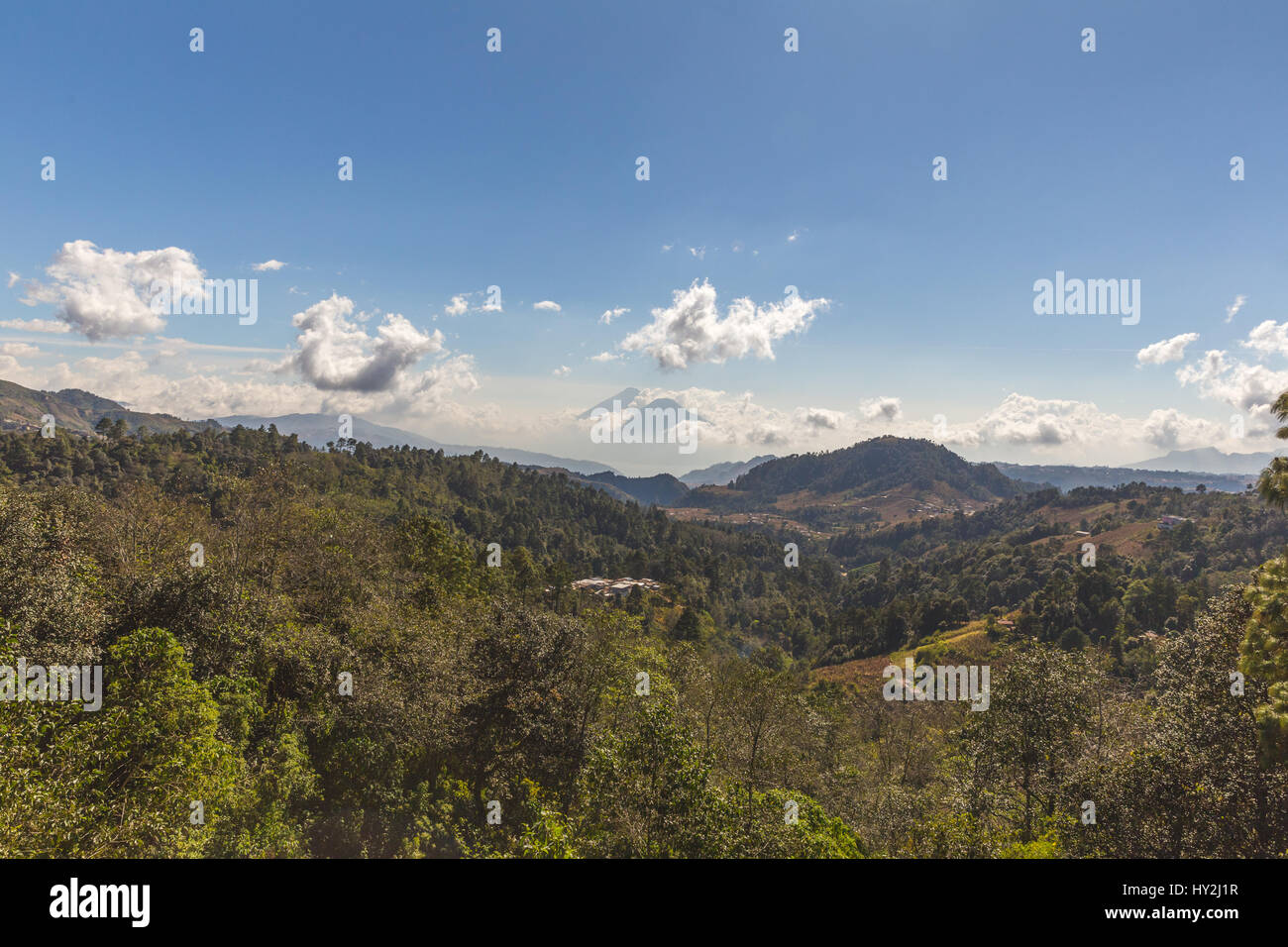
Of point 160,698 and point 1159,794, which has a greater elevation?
point 160,698

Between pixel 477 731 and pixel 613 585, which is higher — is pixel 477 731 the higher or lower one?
the higher one

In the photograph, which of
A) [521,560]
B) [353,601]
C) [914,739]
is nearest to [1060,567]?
[914,739]

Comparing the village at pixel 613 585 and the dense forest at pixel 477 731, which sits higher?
the dense forest at pixel 477 731

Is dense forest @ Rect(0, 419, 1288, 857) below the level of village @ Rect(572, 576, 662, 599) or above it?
above

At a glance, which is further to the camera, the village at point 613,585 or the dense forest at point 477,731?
the village at point 613,585

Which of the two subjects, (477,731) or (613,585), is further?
(613,585)

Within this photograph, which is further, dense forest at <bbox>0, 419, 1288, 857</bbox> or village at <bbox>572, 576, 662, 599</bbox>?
village at <bbox>572, 576, 662, 599</bbox>
